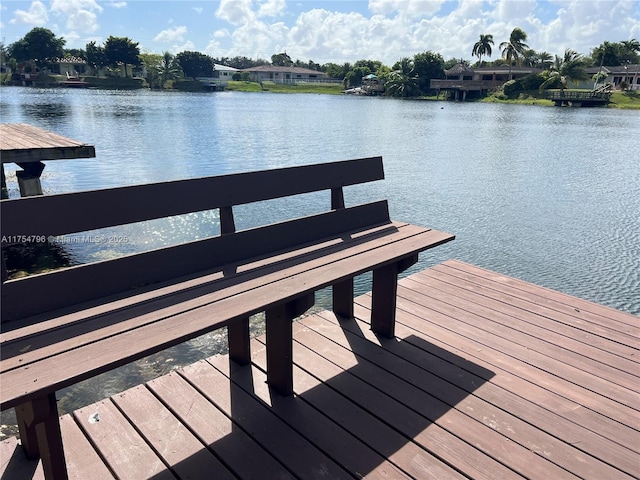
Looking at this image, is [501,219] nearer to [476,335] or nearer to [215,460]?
[476,335]

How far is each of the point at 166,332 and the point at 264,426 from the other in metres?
0.83

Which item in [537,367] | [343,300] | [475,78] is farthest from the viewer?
[475,78]

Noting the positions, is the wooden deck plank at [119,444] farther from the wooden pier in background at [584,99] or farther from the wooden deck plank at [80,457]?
the wooden pier in background at [584,99]

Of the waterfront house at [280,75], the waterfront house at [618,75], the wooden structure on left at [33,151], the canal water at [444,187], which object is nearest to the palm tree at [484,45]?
the waterfront house at [618,75]

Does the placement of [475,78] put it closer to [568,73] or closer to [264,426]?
[568,73]

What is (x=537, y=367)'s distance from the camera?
122 inches

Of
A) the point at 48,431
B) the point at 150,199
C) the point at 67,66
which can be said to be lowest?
the point at 48,431

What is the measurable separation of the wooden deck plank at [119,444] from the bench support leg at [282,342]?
2.37 ft

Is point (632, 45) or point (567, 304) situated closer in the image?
point (567, 304)

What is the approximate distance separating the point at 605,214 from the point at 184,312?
374 inches

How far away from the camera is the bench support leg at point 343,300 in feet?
11.8

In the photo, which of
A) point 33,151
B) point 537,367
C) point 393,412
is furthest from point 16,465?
point 33,151

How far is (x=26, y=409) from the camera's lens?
6.08 ft

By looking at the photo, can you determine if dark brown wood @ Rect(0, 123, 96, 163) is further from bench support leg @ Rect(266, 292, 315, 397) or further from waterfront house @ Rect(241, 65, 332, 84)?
waterfront house @ Rect(241, 65, 332, 84)
